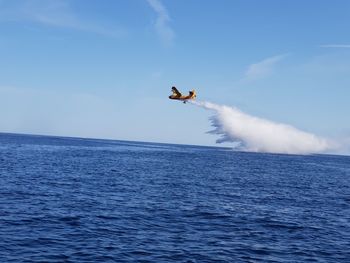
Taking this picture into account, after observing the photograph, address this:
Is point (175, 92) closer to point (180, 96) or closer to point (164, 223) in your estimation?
point (180, 96)

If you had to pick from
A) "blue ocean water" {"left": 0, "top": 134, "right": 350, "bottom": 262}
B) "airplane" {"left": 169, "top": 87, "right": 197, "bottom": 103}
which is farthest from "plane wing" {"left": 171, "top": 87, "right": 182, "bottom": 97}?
"blue ocean water" {"left": 0, "top": 134, "right": 350, "bottom": 262}

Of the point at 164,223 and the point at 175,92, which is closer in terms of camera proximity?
the point at 164,223

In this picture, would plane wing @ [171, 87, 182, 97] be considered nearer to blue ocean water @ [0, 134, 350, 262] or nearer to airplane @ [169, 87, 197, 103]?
airplane @ [169, 87, 197, 103]

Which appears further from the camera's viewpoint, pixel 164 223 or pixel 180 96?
pixel 180 96

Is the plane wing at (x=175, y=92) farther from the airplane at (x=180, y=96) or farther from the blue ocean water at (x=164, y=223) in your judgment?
the blue ocean water at (x=164, y=223)

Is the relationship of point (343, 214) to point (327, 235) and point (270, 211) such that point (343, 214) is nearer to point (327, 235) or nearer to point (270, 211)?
point (270, 211)

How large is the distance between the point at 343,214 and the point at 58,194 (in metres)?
35.2

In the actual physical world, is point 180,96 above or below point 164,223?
above

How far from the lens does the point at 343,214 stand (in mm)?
48250

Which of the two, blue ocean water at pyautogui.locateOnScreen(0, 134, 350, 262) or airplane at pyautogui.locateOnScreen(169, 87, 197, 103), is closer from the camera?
blue ocean water at pyautogui.locateOnScreen(0, 134, 350, 262)

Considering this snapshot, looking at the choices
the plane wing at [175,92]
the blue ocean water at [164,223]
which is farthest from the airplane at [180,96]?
the blue ocean water at [164,223]

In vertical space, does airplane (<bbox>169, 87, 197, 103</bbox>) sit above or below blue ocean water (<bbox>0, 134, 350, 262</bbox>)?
above

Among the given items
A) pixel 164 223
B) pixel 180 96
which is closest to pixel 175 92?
pixel 180 96

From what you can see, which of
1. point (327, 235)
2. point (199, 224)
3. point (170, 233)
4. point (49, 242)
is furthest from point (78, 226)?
point (327, 235)
